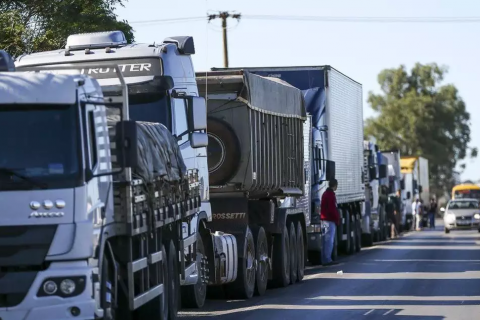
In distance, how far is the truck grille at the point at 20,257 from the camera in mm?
10484

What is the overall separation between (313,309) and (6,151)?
6.83 m

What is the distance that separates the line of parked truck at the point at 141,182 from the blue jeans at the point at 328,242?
0.78 metres

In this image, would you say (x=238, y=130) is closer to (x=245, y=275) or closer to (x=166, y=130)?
(x=245, y=275)

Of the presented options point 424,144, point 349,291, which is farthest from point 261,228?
point 424,144

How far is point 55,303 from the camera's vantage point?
412 inches

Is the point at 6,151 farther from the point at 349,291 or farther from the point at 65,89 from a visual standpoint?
the point at 349,291

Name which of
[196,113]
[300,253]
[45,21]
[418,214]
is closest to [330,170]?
[300,253]

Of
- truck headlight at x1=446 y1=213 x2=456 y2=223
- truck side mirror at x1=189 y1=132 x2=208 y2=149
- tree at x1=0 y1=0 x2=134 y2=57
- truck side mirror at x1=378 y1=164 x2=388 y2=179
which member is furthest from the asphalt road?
truck headlight at x1=446 y1=213 x2=456 y2=223

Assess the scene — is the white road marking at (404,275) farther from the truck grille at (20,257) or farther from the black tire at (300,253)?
the truck grille at (20,257)

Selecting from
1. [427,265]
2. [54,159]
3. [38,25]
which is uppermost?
[38,25]

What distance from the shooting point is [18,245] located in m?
10.5

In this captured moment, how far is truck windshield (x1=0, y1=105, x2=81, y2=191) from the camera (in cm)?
1066

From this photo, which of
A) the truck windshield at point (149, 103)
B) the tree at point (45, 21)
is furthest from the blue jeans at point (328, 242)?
the truck windshield at point (149, 103)

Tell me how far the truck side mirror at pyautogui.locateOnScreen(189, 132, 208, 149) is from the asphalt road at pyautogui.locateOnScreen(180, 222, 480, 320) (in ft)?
6.98
